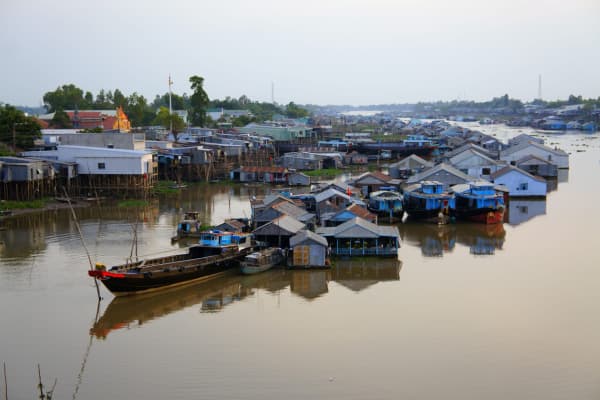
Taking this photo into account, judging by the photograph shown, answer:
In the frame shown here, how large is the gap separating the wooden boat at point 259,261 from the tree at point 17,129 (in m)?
20.0

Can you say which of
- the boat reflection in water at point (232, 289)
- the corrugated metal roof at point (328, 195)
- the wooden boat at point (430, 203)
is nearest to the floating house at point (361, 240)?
the boat reflection in water at point (232, 289)

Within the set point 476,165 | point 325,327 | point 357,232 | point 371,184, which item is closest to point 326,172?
point 476,165

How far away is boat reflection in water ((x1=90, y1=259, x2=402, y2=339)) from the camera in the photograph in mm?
14094

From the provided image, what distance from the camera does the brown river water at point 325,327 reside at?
35.3 feet

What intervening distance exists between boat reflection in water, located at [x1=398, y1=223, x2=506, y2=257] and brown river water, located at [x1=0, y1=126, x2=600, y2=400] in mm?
132

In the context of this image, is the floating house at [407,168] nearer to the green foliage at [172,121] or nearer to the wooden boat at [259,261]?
the wooden boat at [259,261]

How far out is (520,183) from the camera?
28.9 metres

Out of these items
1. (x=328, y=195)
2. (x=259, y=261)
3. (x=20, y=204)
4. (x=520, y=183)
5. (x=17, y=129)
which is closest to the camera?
(x=259, y=261)

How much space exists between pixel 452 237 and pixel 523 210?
236 inches

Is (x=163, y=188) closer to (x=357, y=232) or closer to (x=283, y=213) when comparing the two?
(x=283, y=213)

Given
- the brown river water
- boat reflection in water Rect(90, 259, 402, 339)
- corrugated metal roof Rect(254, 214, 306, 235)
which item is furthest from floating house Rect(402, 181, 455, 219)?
corrugated metal roof Rect(254, 214, 306, 235)

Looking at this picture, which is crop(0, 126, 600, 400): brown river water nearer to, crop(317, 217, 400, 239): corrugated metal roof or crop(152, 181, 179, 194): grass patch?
crop(317, 217, 400, 239): corrugated metal roof

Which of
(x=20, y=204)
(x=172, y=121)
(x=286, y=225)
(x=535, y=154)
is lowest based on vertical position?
(x=20, y=204)

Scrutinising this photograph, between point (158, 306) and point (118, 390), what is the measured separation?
4.13 metres
